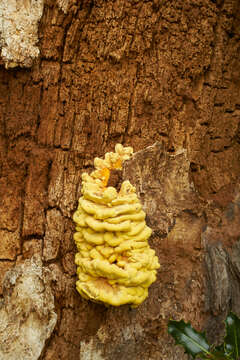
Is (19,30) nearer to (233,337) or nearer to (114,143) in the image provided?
(114,143)

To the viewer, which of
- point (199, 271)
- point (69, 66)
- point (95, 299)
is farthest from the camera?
point (199, 271)

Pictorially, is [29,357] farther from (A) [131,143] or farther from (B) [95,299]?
(A) [131,143]

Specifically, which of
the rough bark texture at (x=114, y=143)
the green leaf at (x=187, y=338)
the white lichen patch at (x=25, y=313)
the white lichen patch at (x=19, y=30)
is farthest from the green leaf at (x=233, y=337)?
the white lichen patch at (x=19, y=30)

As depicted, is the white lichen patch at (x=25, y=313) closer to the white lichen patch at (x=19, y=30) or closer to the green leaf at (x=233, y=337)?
the green leaf at (x=233, y=337)

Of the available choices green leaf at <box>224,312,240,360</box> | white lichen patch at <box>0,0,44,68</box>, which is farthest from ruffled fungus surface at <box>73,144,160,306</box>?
white lichen patch at <box>0,0,44,68</box>

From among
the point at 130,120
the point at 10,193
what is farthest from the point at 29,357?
the point at 130,120

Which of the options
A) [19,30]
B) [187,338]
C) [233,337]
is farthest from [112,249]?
[19,30]
